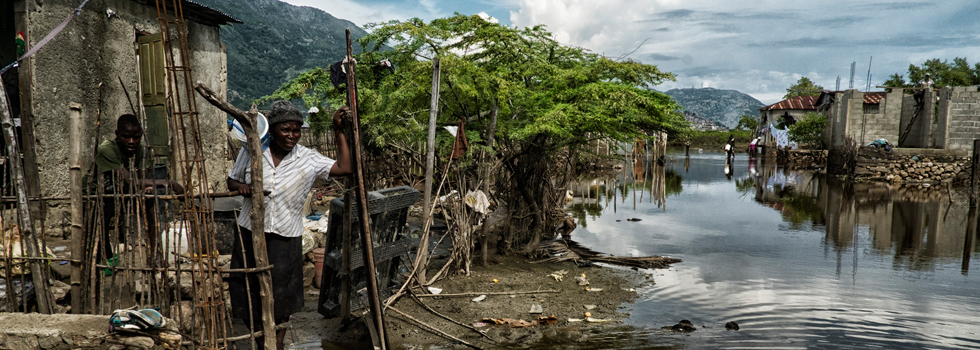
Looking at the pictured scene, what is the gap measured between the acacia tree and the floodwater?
195 centimetres

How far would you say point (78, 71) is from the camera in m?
7.31

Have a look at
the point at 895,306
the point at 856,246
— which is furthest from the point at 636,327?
the point at 856,246

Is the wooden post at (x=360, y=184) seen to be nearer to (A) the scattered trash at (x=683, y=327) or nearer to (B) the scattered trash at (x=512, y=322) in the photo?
(B) the scattered trash at (x=512, y=322)

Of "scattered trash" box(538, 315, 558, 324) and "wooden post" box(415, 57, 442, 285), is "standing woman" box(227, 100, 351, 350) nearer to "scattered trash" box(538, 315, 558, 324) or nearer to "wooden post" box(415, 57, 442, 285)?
"wooden post" box(415, 57, 442, 285)

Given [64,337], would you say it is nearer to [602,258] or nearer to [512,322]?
[512,322]

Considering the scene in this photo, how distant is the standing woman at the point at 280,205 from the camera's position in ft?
11.1

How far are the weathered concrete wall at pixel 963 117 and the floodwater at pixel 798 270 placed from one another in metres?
7.33

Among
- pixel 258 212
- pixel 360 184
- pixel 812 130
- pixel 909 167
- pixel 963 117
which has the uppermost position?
pixel 963 117

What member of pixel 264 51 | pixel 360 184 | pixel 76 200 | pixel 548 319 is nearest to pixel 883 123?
pixel 548 319

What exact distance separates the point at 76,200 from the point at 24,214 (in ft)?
2.16

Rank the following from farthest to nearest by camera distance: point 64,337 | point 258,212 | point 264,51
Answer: point 264,51, point 258,212, point 64,337

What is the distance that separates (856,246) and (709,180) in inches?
536

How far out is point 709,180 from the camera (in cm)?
2295

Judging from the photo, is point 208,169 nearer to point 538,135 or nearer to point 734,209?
point 538,135
